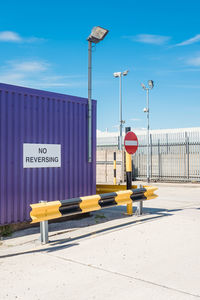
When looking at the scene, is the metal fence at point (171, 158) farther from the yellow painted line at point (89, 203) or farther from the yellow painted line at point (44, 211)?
the yellow painted line at point (44, 211)

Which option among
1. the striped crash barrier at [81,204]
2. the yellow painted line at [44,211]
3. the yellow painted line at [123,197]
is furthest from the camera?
the yellow painted line at [123,197]

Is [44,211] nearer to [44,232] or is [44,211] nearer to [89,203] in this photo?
[44,232]

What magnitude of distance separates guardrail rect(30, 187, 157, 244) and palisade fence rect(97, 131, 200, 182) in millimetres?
12865

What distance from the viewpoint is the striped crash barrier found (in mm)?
6016

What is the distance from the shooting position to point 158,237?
646cm

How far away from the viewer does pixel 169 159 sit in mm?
22172

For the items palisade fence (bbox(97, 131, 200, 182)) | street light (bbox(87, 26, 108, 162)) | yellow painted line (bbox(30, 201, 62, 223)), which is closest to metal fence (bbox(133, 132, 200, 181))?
palisade fence (bbox(97, 131, 200, 182))

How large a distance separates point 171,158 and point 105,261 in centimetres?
1763

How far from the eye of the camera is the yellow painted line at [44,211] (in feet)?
19.4

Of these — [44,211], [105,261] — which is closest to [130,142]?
[44,211]

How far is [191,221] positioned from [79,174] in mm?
2890

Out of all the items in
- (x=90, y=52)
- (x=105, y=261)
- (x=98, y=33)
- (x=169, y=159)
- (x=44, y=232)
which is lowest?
(x=105, y=261)

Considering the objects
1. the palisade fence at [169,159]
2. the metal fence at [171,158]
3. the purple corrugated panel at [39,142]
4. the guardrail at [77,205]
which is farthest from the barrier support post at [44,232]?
the metal fence at [171,158]

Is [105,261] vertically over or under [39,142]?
under
